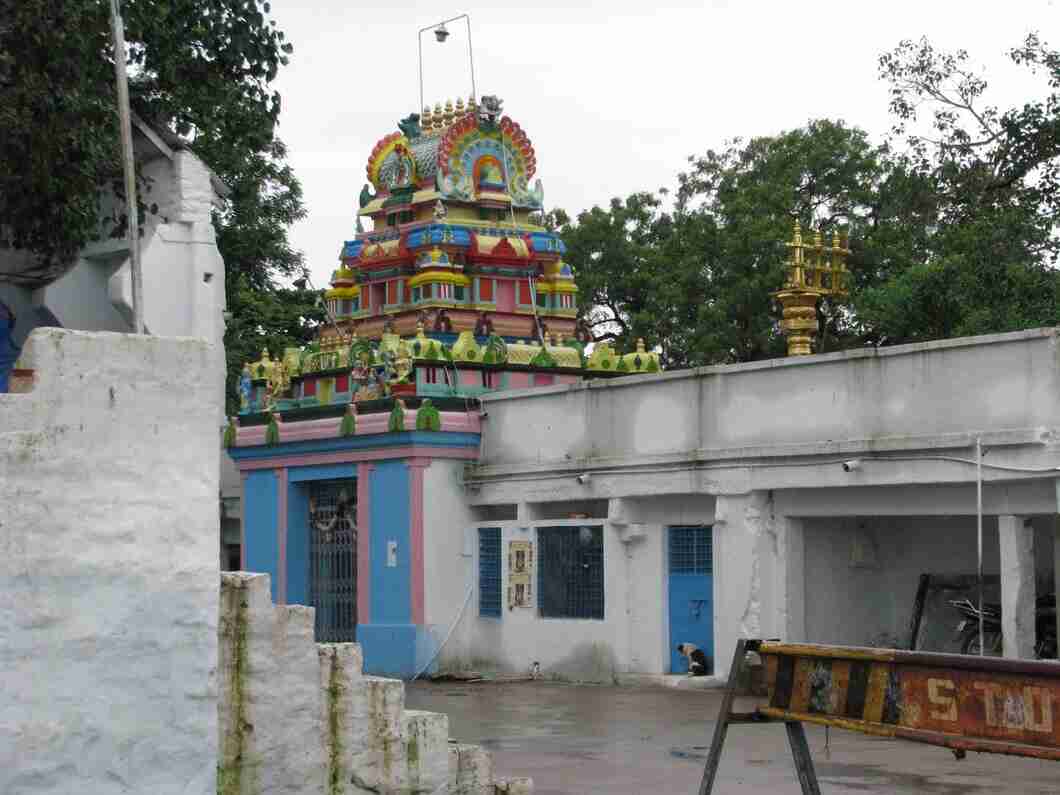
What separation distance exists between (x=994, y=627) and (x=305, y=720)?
1108cm

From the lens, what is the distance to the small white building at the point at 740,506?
62.1 ft

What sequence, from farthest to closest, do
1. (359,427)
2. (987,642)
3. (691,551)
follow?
(359,427)
(691,551)
(987,642)

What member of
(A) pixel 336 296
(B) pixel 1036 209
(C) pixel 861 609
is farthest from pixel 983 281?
(A) pixel 336 296

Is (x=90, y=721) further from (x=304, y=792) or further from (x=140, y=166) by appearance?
(x=140, y=166)

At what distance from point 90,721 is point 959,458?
1184 centimetres

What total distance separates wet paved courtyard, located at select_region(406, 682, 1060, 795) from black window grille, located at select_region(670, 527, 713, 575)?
1993mm

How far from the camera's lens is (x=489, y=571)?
2525 centimetres

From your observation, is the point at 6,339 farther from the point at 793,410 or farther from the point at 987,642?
the point at 987,642

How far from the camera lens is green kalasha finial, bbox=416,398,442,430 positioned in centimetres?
2491

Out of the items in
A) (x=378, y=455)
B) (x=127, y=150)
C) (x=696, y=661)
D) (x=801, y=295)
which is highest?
(x=801, y=295)

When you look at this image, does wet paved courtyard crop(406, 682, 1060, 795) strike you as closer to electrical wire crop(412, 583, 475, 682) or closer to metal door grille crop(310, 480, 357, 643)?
electrical wire crop(412, 583, 475, 682)

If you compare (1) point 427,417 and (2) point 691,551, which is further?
(1) point 427,417

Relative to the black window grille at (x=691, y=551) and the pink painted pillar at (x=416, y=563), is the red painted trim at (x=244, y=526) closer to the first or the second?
the pink painted pillar at (x=416, y=563)

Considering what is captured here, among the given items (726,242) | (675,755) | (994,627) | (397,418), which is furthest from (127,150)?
(726,242)
